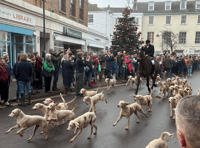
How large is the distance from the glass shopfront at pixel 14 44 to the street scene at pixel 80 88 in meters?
0.07

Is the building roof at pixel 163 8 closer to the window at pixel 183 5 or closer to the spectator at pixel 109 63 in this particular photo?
the window at pixel 183 5

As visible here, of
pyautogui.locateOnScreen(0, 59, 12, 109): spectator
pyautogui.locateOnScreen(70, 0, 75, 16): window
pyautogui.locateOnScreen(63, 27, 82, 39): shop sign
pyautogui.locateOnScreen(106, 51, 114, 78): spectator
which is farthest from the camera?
pyautogui.locateOnScreen(70, 0, 75, 16): window

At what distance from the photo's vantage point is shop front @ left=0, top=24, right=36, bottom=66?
41.5 feet

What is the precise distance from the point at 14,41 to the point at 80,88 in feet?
24.9

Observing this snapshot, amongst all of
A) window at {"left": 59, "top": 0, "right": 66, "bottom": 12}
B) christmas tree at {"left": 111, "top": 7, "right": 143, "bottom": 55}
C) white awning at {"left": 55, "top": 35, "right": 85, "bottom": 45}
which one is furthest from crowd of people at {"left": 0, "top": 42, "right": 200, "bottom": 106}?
window at {"left": 59, "top": 0, "right": 66, "bottom": 12}

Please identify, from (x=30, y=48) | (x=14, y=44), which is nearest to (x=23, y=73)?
(x=14, y=44)

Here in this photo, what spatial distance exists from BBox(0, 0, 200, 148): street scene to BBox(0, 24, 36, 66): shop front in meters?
0.07

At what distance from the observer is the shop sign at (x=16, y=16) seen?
40.2ft

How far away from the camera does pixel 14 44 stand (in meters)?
14.0

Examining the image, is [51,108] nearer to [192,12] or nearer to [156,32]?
[156,32]

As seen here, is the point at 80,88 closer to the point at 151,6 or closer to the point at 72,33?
the point at 72,33

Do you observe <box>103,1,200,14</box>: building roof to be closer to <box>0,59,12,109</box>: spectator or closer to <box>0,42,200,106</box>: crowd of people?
<box>0,42,200,106</box>: crowd of people

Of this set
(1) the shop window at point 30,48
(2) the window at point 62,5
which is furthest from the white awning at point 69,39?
(1) the shop window at point 30,48

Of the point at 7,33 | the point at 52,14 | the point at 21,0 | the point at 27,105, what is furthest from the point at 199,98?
the point at 52,14
